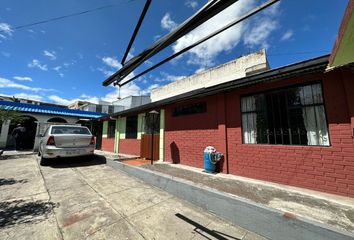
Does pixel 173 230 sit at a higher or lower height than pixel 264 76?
lower

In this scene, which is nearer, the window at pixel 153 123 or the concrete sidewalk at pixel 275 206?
the concrete sidewalk at pixel 275 206

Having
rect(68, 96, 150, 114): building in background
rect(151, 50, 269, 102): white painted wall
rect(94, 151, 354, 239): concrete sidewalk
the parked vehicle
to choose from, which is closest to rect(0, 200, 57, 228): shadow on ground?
rect(94, 151, 354, 239): concrete sidewalk

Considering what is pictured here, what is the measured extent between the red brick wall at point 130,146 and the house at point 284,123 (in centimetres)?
307

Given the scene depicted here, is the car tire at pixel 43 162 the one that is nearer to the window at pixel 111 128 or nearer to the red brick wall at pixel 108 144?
the red brick wall at pixel 108 144

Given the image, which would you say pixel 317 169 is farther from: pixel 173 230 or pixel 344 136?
pixel 173 230

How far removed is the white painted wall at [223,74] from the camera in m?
10.9

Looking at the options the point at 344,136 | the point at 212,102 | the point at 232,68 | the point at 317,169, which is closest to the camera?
the point at 344,136

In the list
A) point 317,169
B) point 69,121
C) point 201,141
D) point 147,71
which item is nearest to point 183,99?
point 201,141

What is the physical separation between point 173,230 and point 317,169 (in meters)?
Result: 3.36

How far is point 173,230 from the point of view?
262 cm

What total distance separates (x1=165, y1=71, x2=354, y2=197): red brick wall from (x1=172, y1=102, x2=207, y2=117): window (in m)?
0.21

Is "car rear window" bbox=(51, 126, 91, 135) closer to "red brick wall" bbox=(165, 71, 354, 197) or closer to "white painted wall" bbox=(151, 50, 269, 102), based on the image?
→ "red brick wall" bbox=(165, 71, 354, 197)

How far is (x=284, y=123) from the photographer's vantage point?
4.10 m

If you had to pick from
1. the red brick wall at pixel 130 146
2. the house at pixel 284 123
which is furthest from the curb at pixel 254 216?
the red brick wall at pixel 130 146
